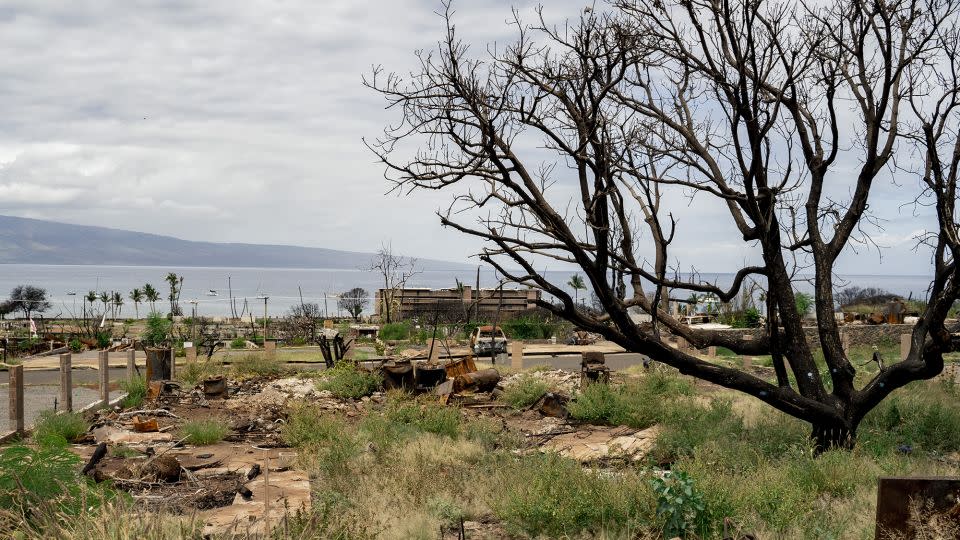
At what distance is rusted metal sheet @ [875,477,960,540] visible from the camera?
23.3 feet

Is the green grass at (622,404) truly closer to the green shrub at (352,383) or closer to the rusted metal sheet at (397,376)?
the rusted metal sheet at (397,376)

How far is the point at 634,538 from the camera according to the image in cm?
793

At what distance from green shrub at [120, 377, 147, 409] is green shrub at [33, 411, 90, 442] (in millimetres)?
3348

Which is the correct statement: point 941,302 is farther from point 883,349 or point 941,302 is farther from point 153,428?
point 883,349

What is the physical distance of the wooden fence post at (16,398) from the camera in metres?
14.0

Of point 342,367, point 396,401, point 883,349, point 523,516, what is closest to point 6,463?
point 523,516

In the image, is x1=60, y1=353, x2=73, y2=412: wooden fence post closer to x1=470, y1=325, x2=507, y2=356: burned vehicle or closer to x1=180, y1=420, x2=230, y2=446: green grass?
x1=180, y1=420, x2=230, y2=446: green grass

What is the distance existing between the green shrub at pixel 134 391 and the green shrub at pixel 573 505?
37.5 ft

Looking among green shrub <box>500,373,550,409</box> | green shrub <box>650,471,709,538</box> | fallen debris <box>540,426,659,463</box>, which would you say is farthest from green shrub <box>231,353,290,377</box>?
green shrub <box>650,471,709,538</box>

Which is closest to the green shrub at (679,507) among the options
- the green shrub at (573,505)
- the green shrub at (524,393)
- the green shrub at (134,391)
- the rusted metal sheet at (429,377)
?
the green shrub at (573,505)

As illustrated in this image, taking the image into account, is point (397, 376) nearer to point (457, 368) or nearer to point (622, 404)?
point (457, 368)

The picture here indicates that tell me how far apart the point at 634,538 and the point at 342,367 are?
14.2 metres

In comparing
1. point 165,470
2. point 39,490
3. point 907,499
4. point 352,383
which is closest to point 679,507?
point 907,499

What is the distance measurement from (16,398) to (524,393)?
903 centimetres
